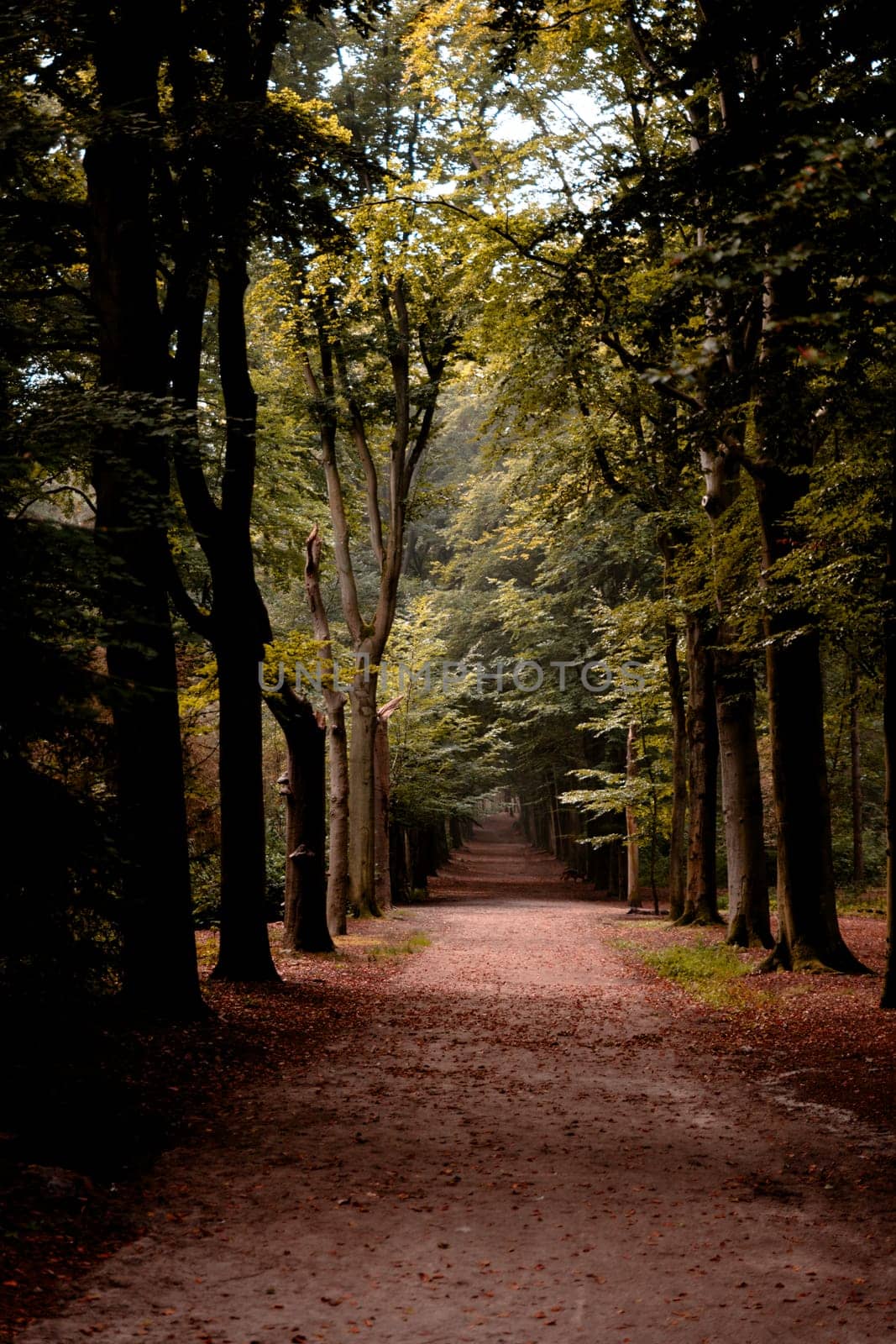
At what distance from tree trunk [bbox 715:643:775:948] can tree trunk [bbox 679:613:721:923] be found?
114 inches

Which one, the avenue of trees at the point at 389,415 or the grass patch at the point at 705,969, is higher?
the avenue of trees at the point at 389,415

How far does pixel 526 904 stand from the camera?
28.2 m

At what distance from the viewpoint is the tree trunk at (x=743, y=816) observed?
49.2 ft

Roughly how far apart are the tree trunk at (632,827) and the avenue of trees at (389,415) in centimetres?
12

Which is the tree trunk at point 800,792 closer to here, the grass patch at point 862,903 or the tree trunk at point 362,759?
the tree trunk at point 362,759

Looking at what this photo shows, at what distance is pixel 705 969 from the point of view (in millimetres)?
13391

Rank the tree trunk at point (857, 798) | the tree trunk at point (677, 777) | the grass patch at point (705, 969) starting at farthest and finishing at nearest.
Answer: the tree trunk at point (857, 798) < the tree trunk at point (677, 777) < the grass patch at point (705, 969)

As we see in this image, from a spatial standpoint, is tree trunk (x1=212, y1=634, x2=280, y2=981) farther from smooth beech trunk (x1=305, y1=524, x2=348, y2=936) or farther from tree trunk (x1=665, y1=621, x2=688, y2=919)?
tree trunk (x1=665, y1=621, x2=688, y2=919)

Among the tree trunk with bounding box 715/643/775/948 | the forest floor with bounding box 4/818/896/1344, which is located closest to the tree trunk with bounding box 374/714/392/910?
the tree trunk with bounding box 715/643/775/948

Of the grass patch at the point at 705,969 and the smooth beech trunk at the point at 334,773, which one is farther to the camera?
the smooth beech trunk at the point at 334,773

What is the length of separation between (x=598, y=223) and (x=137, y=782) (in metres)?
5.68

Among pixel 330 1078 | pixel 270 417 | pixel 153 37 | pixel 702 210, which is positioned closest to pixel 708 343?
pixel 702 210

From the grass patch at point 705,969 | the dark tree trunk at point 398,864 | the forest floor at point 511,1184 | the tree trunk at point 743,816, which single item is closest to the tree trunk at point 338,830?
the grass patch at point 705,969

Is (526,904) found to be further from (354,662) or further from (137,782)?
(137,782)
